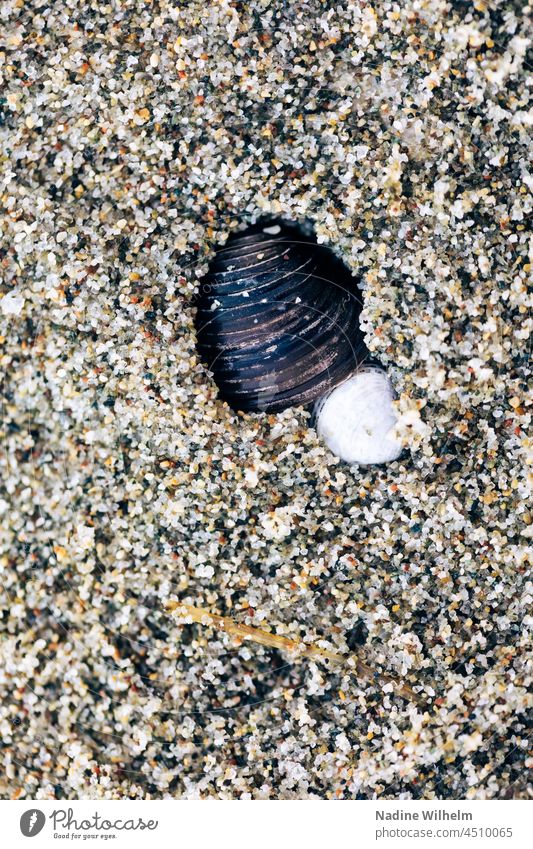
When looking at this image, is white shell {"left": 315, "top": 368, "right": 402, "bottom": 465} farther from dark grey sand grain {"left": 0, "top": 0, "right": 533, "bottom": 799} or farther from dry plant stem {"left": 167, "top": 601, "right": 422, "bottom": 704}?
dry plant stem {"left": 167, "top": 601, "right": 422, "bottom": 704}
